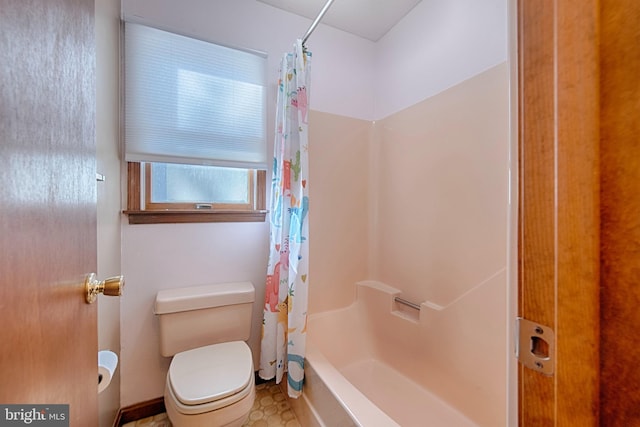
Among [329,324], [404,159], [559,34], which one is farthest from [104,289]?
[404,159]

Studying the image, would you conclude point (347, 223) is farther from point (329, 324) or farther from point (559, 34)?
point (559, 34)

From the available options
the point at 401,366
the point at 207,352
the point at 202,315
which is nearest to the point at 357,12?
the point at 202,315

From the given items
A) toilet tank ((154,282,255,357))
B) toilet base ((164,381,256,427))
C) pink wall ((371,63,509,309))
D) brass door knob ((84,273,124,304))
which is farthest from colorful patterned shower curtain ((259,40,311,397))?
brass door knob ((84,273,124,304))

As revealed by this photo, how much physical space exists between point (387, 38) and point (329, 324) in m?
2.24

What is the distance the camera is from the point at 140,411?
4.61 ft

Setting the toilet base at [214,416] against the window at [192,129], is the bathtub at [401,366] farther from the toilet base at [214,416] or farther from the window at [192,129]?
the window at [192,129]

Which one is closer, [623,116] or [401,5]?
[623,116]

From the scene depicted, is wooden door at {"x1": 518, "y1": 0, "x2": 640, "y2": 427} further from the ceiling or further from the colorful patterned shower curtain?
the ceiling

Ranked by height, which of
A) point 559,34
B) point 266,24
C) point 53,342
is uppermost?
point 266,24

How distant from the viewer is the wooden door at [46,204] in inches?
12.5

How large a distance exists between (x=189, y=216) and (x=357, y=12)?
1798 millimetres

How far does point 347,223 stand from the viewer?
197cm

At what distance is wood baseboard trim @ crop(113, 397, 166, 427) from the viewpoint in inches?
54.0

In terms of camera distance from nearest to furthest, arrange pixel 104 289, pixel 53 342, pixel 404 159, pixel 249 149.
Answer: pixel 53 342
pixel 104 289
pixel 249 149
pixel 404 159
